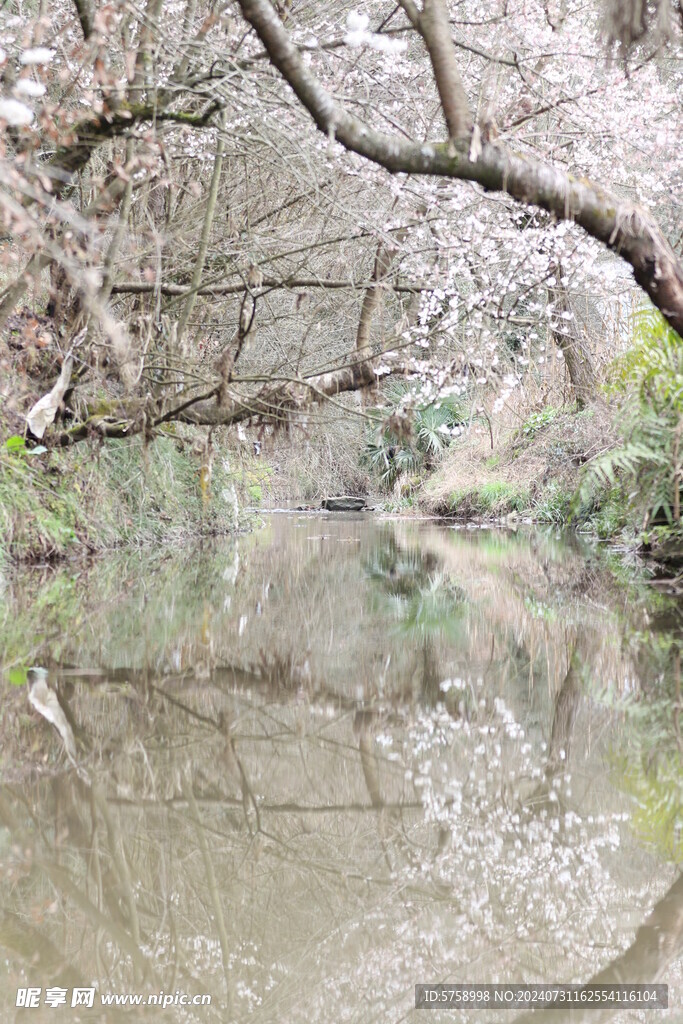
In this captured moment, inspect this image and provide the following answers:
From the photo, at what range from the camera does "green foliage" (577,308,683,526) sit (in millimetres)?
7117

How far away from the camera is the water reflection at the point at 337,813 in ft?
5.56

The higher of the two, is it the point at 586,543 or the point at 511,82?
the point at 511,82

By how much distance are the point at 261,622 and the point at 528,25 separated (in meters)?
4.84

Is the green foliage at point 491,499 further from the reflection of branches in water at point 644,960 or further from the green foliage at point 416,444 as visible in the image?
the reflection of branches in water at point 644,960

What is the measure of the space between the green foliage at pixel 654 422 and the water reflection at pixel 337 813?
2.44 meters

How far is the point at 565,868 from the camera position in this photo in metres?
2.01

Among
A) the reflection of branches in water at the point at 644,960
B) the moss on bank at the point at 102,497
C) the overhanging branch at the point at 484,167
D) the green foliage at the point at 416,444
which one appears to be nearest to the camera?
the reflection of branches in water at the point at 644,960

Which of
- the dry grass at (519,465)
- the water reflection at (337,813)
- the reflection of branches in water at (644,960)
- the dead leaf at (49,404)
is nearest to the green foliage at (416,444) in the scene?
the dry grass at (519,465)

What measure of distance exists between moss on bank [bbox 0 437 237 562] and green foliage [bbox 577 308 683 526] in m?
4.16

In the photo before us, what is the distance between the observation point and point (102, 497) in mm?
10305

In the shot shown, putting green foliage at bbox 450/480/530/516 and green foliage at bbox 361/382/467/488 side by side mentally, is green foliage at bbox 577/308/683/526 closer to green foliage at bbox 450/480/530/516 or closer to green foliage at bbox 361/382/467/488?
green foliage at bbox 450/480/530/516

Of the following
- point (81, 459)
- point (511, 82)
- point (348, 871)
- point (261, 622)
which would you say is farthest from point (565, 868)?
point (81, 459)

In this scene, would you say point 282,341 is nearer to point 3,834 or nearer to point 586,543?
point 586,543

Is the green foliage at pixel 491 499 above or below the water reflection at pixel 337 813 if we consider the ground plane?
above
